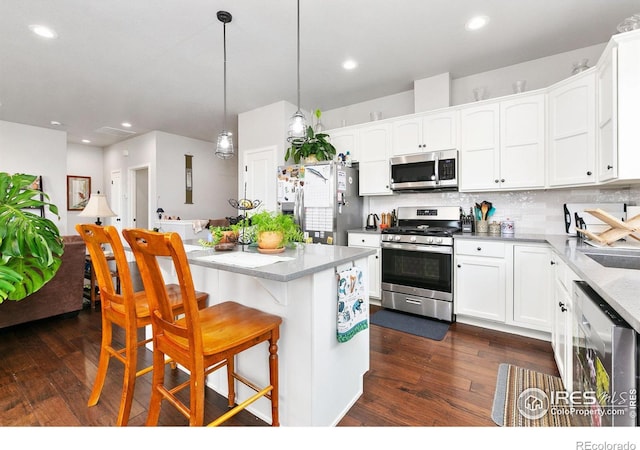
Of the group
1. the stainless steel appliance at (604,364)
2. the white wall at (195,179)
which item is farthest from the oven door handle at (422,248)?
the white wall at (195,179)

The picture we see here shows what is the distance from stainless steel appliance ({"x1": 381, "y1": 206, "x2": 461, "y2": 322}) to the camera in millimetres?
3068

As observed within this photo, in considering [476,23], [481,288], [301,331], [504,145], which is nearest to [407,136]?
[504,145]

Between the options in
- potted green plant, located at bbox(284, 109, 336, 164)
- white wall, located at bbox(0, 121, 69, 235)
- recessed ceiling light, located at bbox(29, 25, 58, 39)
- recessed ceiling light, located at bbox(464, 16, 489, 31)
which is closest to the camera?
recessed ceiling light, located at bbox(464, 16, 489, 31)

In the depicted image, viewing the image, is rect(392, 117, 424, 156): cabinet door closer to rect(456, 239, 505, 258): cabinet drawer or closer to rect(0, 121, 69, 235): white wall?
rect(456, 239, 505, 258): cabinet drawer

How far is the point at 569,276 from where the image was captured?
5.49ft

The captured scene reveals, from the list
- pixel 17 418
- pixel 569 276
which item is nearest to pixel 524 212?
pixel 569 276

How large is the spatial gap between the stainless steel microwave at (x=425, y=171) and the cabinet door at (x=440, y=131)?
0.27 feet

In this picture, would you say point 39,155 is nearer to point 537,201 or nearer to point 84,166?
point 84,166

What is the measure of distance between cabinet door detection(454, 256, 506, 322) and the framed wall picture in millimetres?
8037

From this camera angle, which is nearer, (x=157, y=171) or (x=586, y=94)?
(x=586, y=94)

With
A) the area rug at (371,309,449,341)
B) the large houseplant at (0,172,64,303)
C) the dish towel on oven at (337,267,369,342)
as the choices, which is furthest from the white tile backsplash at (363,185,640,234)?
the large houseplant at (0,172,64,303)

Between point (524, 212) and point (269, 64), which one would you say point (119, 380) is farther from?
point (524, 212)

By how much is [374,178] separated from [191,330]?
3084 mm
